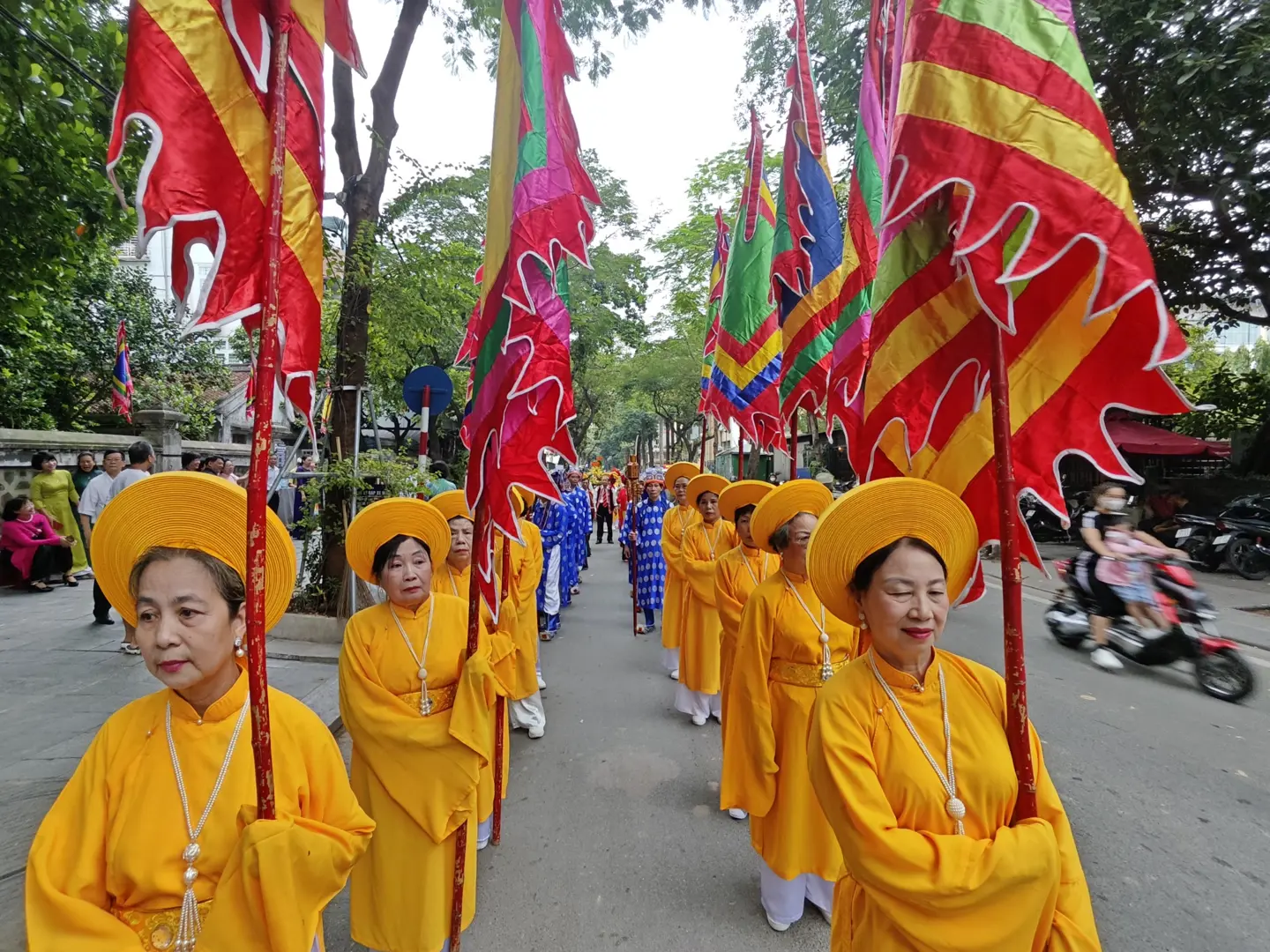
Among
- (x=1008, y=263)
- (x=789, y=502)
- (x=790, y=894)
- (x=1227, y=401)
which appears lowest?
(x=790, y=894)

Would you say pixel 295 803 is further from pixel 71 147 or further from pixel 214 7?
pixel 71 147

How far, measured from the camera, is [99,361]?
48.2 ft

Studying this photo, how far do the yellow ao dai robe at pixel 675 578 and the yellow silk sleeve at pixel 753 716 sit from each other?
2.78 meters

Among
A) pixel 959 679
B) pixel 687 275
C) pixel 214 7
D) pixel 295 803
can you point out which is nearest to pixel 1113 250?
pixel 959 679

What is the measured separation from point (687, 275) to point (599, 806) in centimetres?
1689

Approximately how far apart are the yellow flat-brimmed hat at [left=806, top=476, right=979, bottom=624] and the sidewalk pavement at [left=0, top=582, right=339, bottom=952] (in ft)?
10.7

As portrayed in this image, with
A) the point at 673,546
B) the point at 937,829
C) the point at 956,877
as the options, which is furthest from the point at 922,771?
the point at 673,546

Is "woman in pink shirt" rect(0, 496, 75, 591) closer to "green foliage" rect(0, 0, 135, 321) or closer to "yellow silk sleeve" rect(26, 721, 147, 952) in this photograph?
"green foliage" rect(0, 0, 135, 321)

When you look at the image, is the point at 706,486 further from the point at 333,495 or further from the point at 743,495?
the point at 333,495

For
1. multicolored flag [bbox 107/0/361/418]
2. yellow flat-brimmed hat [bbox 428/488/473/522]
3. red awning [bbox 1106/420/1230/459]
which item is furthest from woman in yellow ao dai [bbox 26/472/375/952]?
red awning [bbox 1106/420/1230/459]

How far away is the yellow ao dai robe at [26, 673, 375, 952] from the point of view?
4.56ft

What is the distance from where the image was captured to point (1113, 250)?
1499 millimetres

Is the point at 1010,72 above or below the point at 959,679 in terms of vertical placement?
above

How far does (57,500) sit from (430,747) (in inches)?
427
